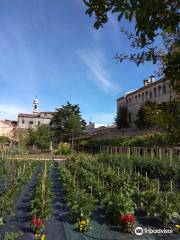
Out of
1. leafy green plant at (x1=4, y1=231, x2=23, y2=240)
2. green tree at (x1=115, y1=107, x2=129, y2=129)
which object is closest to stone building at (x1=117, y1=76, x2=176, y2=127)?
green tree at (x1=115, y1=107, x2=129, y2=129)

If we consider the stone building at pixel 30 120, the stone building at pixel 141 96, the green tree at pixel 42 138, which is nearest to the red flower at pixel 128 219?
the stone building at pixel 141 96

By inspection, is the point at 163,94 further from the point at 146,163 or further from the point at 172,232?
the point at 172,232

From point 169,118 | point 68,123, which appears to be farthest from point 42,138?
point 169,118

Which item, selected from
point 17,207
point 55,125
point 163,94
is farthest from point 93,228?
point 55,125

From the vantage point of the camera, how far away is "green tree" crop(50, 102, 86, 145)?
51.0 metres

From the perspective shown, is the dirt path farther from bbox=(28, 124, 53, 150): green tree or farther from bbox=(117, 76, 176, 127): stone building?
bbox=(28, 124, 53, 150): green tree

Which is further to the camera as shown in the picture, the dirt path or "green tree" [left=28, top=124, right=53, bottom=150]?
"green tree" [left=28, top=124, right=53, bottom=150]

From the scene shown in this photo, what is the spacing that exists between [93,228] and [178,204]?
86.2 inches

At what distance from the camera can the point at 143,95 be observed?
158 feet

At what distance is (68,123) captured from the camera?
5150 centimetres

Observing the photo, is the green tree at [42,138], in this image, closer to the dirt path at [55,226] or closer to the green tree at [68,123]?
the green tree at [68,123]

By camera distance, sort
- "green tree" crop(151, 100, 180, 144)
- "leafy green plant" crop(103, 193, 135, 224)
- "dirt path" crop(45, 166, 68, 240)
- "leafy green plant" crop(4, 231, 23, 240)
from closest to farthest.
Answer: "green tree" crop(151, 100, 180, 144) → "leafy green plant" crop(4, 231, 23, 240) → "dirt path" crop(45, 166, 68, 240) → "leafy green plant" crop(103, 193, 135, 224)

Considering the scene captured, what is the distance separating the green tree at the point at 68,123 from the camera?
51.0m

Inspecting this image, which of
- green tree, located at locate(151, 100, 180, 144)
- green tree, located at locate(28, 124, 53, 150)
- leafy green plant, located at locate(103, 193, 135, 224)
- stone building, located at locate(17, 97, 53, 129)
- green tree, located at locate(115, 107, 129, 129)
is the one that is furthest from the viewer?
stone building, located at locate(17, 97, 53, 129)
